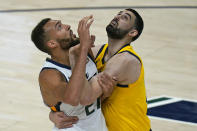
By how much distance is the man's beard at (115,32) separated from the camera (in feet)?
13.1

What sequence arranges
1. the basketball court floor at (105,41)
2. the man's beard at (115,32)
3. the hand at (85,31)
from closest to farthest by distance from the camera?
1. the hand at (85,31)
2. the man's beard at (115,32)
3. the basketball court floor at (105,41)

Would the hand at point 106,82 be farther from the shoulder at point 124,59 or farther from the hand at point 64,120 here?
the hand at point 64,120

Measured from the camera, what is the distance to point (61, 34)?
3775 millimetres

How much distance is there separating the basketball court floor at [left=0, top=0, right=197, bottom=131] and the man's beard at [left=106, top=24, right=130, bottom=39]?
2.23m

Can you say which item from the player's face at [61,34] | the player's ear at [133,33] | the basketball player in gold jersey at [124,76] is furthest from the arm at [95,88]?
the player's ear at [133,33]

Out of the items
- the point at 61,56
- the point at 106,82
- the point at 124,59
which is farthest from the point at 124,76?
the point at 61,56

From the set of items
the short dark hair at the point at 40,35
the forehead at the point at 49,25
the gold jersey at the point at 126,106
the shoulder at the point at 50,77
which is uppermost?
the forehead at the point at 49,25

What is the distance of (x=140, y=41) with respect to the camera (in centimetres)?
857

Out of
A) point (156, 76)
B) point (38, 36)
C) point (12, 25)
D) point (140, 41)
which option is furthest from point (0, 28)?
point (38, 36)

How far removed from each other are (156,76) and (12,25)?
349 cm

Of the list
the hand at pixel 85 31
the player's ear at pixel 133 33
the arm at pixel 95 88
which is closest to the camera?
the hand at pixel 85 31

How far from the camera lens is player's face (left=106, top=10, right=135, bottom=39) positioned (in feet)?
13.2

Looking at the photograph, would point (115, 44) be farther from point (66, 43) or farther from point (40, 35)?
point (40, 35)

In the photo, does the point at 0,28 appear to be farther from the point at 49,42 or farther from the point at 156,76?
the point at 49,42
